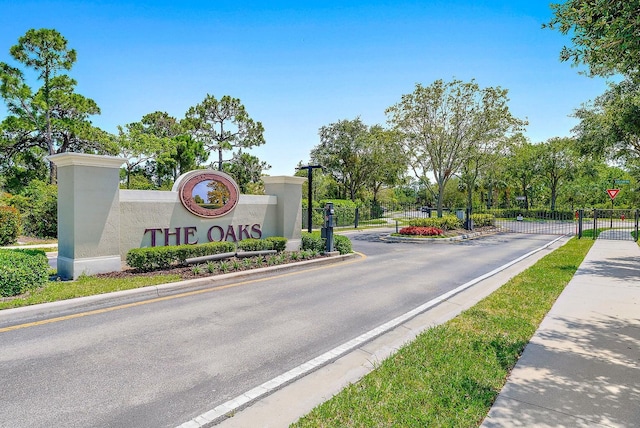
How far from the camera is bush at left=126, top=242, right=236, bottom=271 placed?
8805 millimetres

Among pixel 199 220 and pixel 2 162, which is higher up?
pixel 2 162

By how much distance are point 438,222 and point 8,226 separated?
21.2m

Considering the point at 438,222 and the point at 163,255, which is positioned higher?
the point at 438,222

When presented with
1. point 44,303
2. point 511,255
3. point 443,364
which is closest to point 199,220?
point 44,303

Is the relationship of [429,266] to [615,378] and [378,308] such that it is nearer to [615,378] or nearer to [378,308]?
[378,308]

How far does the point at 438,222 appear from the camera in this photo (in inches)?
856

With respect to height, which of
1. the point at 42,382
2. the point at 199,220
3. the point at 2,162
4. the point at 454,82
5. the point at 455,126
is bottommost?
the point at 42,382

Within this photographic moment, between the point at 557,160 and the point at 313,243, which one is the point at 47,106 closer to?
the point at 313,243

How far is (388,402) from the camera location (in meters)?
3.37

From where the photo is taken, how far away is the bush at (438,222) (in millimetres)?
21359

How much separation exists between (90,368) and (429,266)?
9504 mm

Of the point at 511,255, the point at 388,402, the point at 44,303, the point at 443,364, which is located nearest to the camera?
the point at 388,402

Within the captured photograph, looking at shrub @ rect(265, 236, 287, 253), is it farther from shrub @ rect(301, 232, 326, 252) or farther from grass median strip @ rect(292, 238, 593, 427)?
grass median strip @ rect(292, 238, 593, 427)

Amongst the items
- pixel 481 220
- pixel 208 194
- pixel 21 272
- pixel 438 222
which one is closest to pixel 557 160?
pixel 481 220
